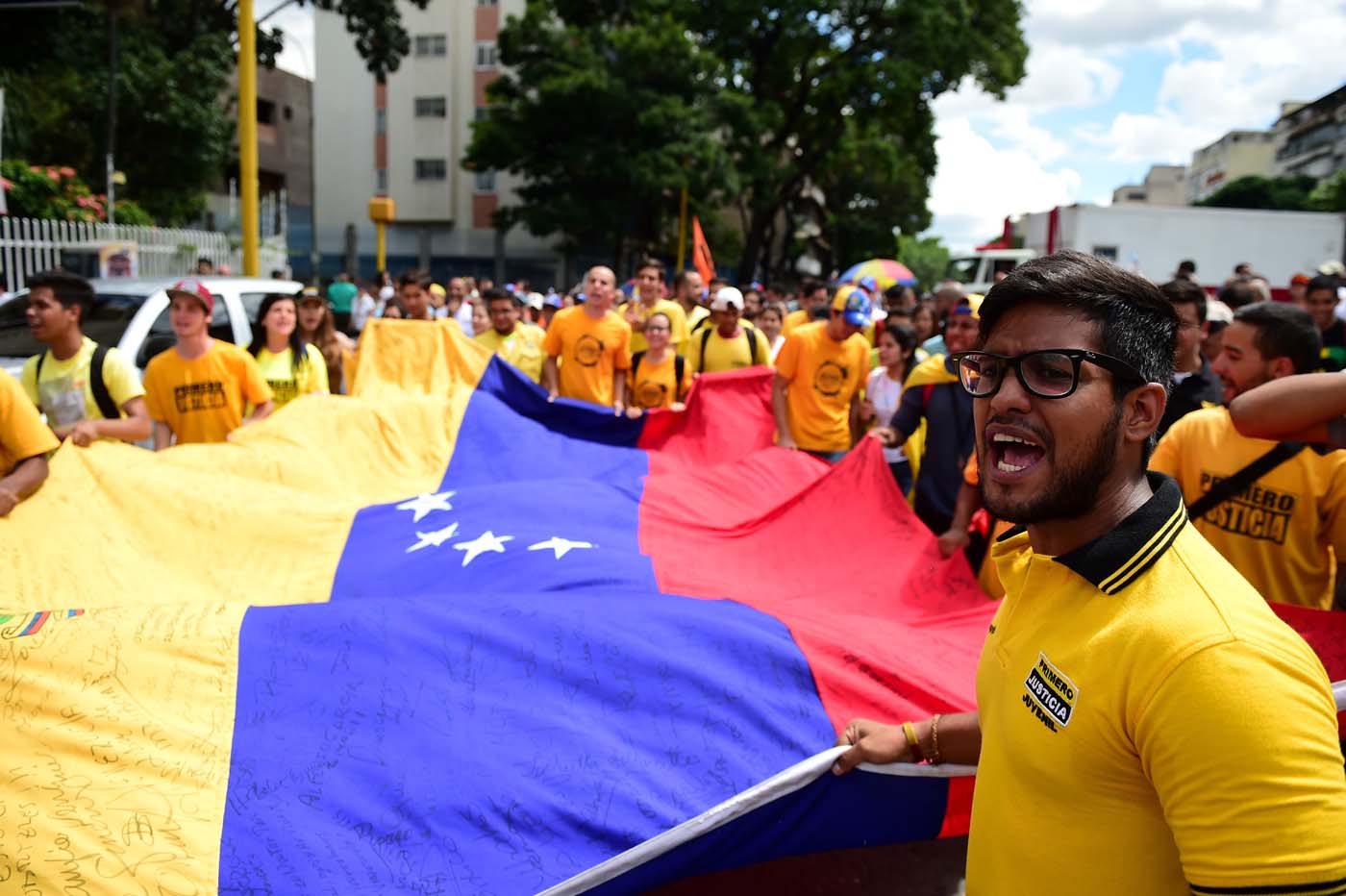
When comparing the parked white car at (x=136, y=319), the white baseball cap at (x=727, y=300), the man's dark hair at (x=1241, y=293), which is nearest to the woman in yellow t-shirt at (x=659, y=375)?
the white baseball cap at (x=727, y=300)

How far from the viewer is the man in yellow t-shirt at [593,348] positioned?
7848mm

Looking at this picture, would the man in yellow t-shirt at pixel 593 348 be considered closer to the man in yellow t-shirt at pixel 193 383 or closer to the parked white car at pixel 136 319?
the man in yellow t-shirt at pixel 193 383

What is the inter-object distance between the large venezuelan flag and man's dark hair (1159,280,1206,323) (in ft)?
5.92

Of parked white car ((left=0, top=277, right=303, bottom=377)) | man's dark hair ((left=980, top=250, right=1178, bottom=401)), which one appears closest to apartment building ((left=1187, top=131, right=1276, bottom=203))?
parked white car ((left=0, top=277, right=303, bottom=377))

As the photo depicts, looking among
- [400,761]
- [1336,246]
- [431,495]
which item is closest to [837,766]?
[400,761]

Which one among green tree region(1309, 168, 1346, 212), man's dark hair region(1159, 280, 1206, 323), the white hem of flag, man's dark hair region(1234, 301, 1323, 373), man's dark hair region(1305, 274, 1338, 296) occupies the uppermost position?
green tree region(1309, 168, 1346, 212)

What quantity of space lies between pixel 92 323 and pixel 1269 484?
8503mm

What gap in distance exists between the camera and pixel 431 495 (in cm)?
537

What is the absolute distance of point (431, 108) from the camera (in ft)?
144

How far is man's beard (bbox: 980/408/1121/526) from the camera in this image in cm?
159

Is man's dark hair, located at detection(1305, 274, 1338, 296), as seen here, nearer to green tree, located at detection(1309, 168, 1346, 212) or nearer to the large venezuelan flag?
the large venezuelan flag

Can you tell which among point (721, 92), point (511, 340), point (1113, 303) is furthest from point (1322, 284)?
point (721, 92)

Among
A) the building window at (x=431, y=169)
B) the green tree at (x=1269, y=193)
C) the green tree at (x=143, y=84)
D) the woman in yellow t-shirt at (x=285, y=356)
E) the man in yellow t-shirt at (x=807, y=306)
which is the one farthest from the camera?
the green tree at (x=1269, y=193)

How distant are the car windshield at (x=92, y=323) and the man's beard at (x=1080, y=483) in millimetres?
8323
